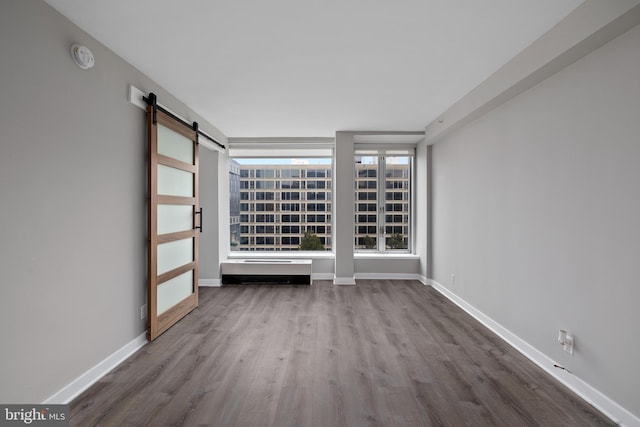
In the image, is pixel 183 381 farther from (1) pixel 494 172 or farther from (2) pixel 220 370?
(1) pixel 494 172

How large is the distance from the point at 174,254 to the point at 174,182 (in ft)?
2.69

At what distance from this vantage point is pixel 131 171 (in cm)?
261

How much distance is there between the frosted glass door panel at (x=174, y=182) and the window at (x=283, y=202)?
2097 millimetres

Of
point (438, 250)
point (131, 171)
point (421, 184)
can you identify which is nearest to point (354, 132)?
point (421, 184)

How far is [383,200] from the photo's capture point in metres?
5.52

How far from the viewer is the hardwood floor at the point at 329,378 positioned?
1785 millimetres

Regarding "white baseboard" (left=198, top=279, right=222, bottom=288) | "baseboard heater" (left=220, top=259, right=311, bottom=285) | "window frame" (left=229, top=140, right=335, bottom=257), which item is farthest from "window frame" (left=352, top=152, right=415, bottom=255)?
"white baseboard" (left=198, top=279, right=222, bottom=288)

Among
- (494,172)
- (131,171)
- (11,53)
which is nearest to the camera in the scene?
(11,53)

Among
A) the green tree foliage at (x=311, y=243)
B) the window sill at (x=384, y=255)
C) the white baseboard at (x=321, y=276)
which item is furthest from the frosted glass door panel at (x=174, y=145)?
the window sill at (x=384, y=255)

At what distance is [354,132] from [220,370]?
398cm

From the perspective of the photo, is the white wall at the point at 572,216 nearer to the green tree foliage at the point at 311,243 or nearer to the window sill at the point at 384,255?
the window sill at the point at 384,255

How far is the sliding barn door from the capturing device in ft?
9.14

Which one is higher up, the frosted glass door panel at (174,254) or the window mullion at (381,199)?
the window mullion at (381,199)

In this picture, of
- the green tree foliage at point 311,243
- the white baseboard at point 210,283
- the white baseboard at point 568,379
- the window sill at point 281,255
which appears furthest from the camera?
the green tree foliage at point 311,243
